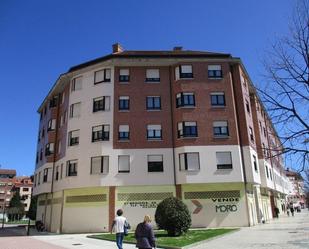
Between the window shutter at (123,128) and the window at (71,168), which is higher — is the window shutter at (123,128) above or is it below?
above

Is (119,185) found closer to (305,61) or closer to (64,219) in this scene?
(64,219)

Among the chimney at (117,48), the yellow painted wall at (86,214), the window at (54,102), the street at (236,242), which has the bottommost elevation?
the street at (236,242)

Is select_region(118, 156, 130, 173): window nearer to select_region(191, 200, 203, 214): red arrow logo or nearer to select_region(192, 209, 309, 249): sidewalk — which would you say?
select_region(191, 200, 203, 214): red arrow logo

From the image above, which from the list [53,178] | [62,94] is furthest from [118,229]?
[62,94]

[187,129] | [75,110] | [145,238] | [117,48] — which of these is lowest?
[145,238]

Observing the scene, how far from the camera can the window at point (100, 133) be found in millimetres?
30125

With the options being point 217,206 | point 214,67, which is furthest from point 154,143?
point 214,67

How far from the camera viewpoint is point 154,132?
101 feet

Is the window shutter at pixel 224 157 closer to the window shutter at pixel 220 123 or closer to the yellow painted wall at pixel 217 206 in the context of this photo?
the yellow painted wall at pixel 217 206

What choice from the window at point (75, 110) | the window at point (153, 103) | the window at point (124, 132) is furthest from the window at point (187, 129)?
the window at point (75, 110)

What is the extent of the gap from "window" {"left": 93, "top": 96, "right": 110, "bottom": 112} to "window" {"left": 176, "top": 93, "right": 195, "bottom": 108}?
6.48 meters

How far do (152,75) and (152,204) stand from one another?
39.8ft

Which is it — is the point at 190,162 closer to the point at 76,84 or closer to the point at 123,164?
the point at 123,164

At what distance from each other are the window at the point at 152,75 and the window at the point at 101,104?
4371 millimetres
